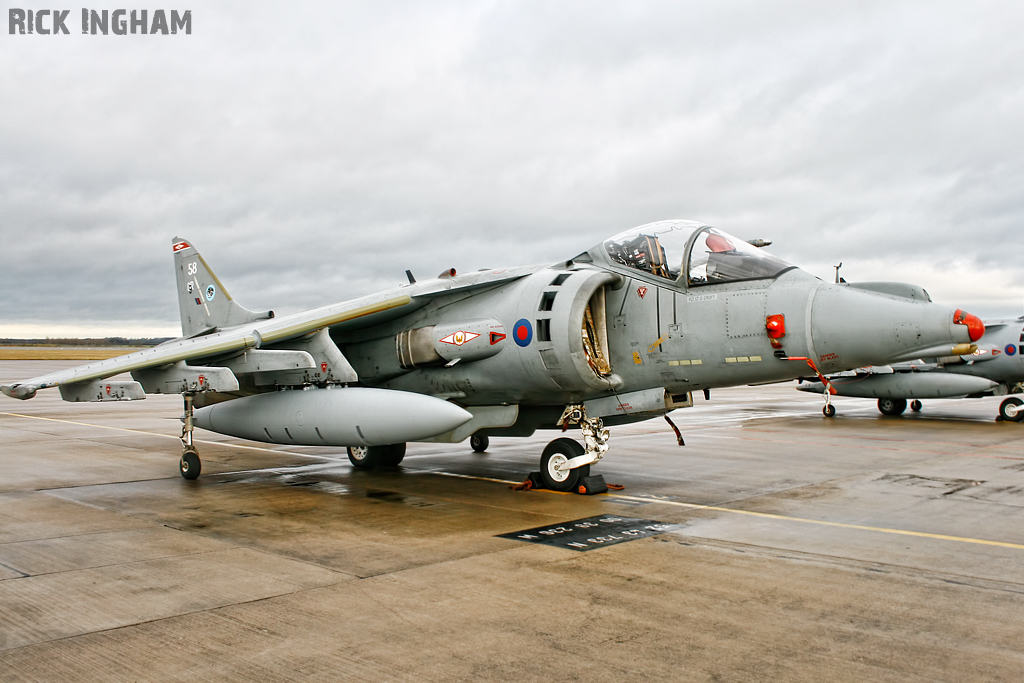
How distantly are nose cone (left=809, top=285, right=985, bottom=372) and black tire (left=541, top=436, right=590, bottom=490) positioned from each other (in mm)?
2869

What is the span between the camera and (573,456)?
862cm

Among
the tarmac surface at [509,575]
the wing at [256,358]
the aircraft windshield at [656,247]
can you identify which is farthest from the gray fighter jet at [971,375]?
the wing at [256,358]

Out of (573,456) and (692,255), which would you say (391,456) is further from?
(692,255)

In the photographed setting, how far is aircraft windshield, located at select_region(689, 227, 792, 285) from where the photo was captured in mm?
7910

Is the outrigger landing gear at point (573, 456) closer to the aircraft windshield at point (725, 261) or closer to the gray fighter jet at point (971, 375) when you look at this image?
the aircraft windshield at point (725, 261)

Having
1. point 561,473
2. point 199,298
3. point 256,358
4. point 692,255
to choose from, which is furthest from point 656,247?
point 199,298

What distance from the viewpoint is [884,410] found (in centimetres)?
2095

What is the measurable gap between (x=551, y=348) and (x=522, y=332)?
0.51 metres

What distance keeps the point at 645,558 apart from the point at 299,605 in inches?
102

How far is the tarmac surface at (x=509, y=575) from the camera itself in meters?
3.68

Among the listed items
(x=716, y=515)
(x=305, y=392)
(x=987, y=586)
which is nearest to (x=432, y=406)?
(x=305, y=392)

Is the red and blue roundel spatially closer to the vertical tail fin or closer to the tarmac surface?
the tarmac surface

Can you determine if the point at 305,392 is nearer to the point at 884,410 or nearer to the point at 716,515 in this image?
the point at 716,515

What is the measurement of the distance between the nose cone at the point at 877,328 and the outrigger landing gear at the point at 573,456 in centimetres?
263
